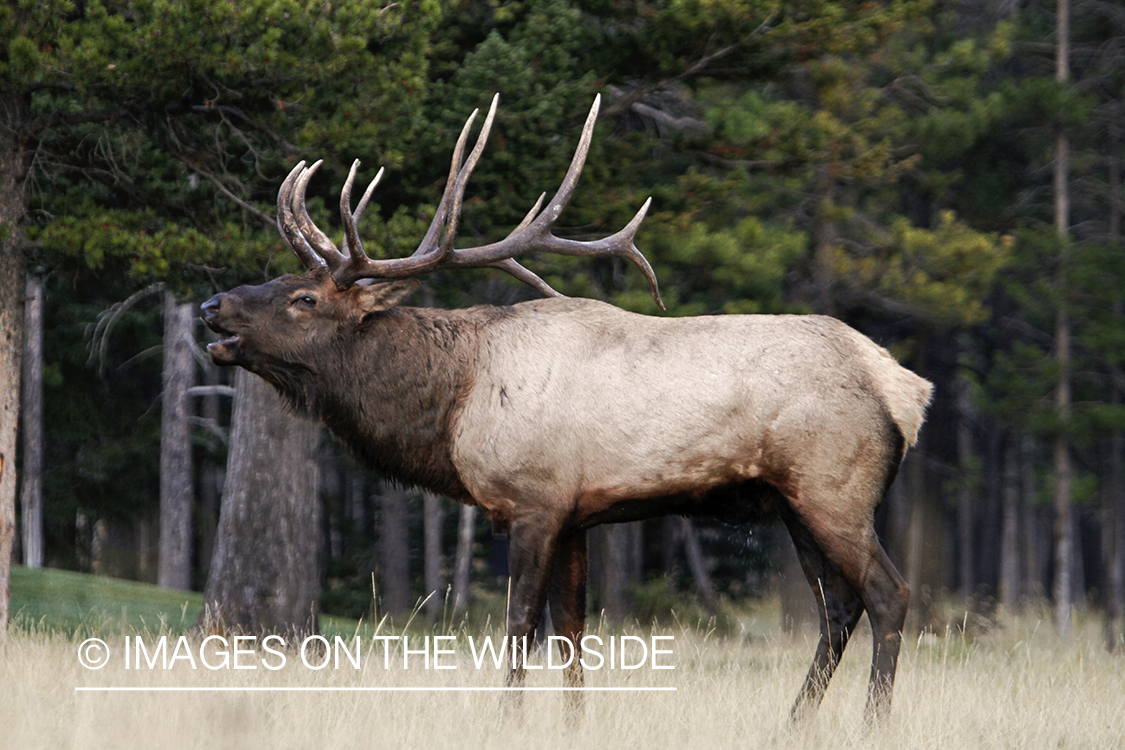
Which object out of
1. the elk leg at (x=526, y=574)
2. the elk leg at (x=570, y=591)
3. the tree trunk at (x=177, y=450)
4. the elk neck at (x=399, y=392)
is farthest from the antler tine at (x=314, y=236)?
the tree trunk at (x=177, y=450)

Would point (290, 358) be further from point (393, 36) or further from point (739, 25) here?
point (739, 25)

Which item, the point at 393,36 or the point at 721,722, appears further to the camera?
the point at 393,36

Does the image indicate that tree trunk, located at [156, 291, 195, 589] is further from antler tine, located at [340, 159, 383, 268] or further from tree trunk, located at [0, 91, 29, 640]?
antler tine, located at [340, 159, 383, 268]

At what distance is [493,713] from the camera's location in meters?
5.14

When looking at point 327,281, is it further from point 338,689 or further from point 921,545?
point 921,545

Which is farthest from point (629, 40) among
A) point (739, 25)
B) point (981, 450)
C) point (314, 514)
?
point (981, 450)

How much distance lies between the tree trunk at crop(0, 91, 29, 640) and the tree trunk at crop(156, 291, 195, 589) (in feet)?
25.2

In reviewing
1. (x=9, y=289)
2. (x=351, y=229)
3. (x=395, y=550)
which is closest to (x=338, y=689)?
(x=351, y=229)

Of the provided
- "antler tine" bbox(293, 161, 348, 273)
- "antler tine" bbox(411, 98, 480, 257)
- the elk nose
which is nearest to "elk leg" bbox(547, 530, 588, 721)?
"antler tine" bbox(411, 98, 480, 257)

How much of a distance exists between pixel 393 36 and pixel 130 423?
12975 mm

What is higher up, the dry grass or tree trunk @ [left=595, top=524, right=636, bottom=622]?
the dry grass

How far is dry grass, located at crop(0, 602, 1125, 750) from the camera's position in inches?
181

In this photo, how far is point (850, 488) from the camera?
529cm

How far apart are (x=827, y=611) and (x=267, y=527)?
4772 millimetres
